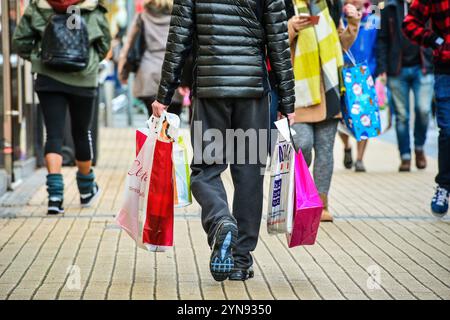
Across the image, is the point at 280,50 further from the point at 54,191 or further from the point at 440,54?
the point at 54,191

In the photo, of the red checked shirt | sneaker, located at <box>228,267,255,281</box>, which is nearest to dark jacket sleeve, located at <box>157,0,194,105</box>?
sneaker, located at <box>228,267,255,281</box>

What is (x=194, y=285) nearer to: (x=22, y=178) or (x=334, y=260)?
(x=334, y=260)

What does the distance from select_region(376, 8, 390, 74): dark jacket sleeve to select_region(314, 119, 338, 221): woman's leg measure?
3.98 metres

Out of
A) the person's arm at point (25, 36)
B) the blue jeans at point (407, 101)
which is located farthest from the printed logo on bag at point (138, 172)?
the blue jeans at point (407, 101)

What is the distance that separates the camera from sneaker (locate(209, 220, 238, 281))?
19.7 ft

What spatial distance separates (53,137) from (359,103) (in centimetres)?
236

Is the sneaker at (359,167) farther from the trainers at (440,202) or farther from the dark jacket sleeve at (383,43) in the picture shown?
the trainers at (440,202)

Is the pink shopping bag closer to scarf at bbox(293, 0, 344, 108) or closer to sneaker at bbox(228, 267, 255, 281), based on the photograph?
sneaker at bbox(228, 267, 255, 281)

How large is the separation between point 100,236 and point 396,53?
558 centimetres

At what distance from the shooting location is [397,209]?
9594mm

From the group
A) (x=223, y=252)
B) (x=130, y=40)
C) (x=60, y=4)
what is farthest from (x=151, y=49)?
(x=223, y=252)

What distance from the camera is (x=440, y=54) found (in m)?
8.76

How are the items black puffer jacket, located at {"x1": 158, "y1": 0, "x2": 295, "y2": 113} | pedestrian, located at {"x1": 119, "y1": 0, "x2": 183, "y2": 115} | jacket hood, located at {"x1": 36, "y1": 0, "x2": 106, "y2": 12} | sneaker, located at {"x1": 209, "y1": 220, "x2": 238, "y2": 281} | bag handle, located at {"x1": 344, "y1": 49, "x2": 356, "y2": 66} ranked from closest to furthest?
sneaker, located at {"x1": 209, "y1": 220, "x2": 238, "y2": 281} → black puffer jacket, located at {"x1": 158, "y1": 0, "x2": 295, "y2": 113} → jacket hood, located at {"x1": 36, "y1": 0, "x2": 106, "y2": 12} → bag handle, located at {"x1": 344, "y1": 49, "x2": 356, "y2": 66} → pedestrian, located at {"x1": 119, "y1": 0, "x2": 183, "y2": 115}

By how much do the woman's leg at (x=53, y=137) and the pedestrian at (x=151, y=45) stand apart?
2.17 metres
